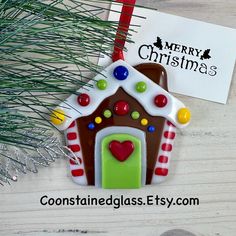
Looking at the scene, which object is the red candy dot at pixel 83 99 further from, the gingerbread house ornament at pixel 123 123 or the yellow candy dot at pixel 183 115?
the yellow candy dot at pixel 183 115

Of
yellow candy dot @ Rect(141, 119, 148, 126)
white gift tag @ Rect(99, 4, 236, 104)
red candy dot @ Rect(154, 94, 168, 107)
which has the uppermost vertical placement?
white gift tag @ Rect(99, 4, 236, 104)

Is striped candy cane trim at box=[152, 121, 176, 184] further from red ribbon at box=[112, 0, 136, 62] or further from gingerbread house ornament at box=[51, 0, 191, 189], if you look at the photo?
red ribbon at box=[112, 0, 136, 62]

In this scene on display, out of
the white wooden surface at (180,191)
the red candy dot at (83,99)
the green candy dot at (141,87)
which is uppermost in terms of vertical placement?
the green candy dot at (141,87)

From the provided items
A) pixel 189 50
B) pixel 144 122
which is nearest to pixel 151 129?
pixel 144 122

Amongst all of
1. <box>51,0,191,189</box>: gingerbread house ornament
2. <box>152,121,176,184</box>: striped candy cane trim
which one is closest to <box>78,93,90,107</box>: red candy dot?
<box>51,0,191,189</box>: gingerbread house ornament

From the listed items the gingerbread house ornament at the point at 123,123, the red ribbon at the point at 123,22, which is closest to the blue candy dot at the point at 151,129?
the gingerbread house ornament at the point at 123,123

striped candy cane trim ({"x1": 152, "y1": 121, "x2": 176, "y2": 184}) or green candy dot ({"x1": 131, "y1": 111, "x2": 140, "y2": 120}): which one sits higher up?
green candy dot ({"x1": 131, "y1": 111, "x2": 140, "y2": 120})
